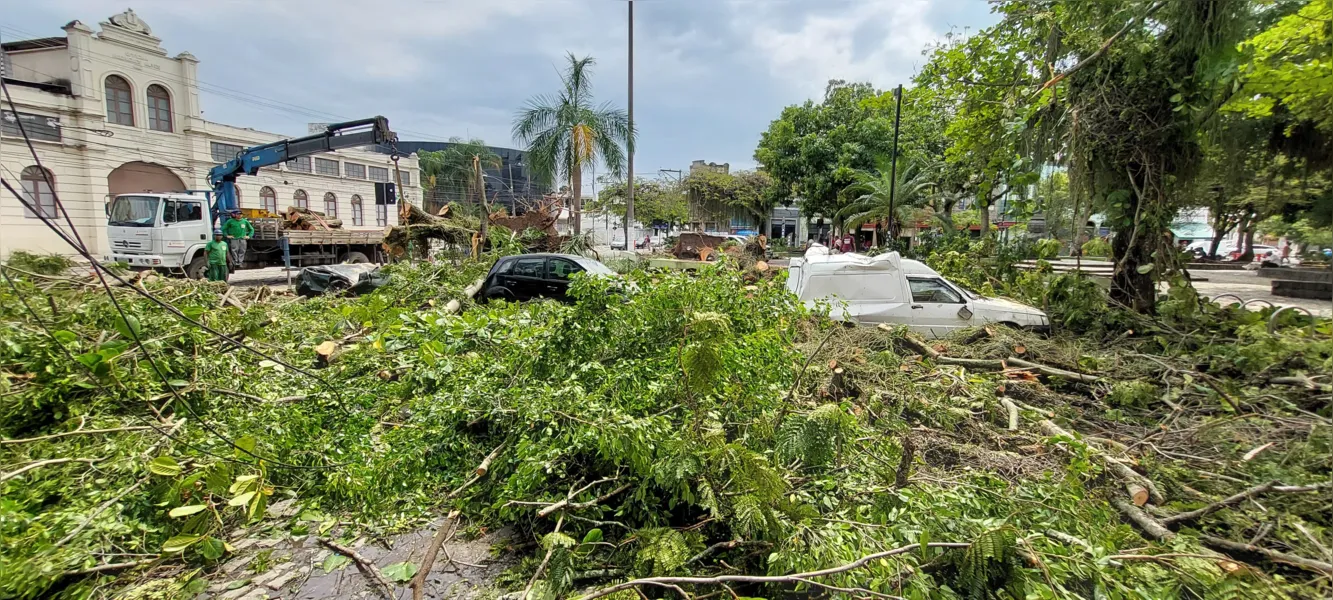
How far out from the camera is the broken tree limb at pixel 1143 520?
3.02 metres

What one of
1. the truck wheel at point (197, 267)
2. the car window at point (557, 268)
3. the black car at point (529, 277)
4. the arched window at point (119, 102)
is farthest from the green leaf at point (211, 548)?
the arched window at point (119, 102)

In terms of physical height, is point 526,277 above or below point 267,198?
below

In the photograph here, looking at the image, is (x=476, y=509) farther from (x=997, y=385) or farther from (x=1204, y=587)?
(x=997, y=385)

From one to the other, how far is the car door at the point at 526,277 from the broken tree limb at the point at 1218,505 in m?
8.69

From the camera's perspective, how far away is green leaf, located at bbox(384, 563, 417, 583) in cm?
256

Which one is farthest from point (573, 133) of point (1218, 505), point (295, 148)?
point (1218, 505)

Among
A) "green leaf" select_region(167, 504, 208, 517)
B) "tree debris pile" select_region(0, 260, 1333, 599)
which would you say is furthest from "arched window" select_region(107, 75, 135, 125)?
"green leaf" select_region(167, 504, 208, 517)

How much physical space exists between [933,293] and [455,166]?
3482cm

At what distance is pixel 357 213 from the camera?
115 feet

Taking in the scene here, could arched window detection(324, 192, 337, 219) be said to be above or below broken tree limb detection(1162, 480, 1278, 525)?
above

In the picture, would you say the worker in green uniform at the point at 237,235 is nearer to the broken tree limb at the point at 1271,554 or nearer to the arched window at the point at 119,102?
the arched window at the point at 119,102

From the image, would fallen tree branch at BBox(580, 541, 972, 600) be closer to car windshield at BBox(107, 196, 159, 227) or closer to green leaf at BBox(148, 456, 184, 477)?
green leaf at BBox(148, 456, 184, 477)

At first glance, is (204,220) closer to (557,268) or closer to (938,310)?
(557,268)

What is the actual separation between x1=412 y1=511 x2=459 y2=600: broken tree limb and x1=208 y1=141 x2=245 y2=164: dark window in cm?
2949
